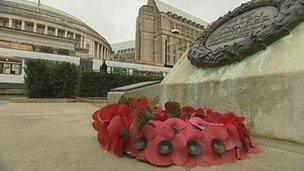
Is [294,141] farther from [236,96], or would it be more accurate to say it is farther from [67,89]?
[67,89]

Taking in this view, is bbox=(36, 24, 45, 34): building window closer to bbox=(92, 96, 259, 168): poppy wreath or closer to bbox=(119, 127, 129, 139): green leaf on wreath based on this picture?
bbox=(92, 96, 259, 168): poppy wreath

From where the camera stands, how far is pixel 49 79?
1432 cm

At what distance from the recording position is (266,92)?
14.3ft

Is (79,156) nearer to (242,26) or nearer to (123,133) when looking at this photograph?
(123,133)

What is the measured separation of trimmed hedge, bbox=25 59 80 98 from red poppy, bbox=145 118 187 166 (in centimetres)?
1240

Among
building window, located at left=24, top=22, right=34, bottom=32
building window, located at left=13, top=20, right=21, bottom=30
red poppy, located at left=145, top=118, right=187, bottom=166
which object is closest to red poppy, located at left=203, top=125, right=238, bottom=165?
red poppy, located at left=145, top=118, right=187, bottom=166

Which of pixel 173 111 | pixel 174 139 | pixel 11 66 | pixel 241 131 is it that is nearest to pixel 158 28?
pixel 11 66

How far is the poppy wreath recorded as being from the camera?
2898 mm

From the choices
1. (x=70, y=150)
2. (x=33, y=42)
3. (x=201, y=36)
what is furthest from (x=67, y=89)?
(x=33, y=42)

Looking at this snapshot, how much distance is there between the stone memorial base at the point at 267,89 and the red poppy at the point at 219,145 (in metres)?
1.37

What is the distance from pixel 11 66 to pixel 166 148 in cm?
2359

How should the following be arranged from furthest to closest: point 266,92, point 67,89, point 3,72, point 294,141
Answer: point 3,72 → point 67,89 → point 266,92 → point 294,141

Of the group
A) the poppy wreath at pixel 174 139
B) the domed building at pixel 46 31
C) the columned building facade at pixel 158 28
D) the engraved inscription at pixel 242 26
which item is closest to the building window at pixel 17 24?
the domed building at pixel 46 31

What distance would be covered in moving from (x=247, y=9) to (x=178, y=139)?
15.0ft
